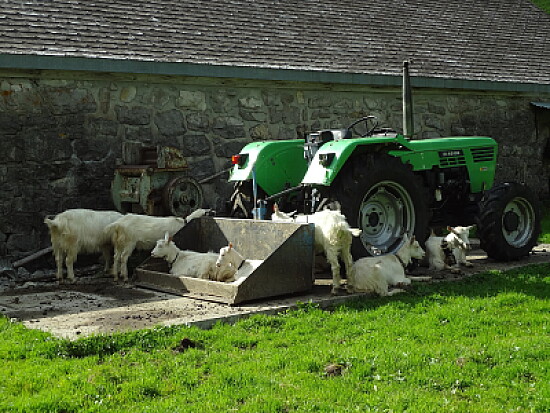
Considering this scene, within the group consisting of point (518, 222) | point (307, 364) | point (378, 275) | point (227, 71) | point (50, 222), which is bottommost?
point (307, 364)

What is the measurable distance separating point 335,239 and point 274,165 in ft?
6.77

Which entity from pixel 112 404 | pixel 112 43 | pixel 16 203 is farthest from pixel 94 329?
pixel 112 43

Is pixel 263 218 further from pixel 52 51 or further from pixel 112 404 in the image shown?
pixel 112 404

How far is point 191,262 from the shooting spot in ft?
25.4

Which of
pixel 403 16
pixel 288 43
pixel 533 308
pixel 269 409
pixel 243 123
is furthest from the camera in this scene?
pixel 403 16

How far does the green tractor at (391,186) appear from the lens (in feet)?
25.8

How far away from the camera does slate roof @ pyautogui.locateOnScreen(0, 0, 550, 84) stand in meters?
9.81

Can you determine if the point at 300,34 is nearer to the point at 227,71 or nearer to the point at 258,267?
the point at 227,71

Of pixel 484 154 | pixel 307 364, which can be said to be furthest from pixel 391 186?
pixel 307 364

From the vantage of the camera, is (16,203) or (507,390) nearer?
(507,390)

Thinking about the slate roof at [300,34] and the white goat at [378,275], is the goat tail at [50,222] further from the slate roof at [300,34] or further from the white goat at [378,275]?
the white goat at [378,275]

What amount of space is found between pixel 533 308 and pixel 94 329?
383 cm

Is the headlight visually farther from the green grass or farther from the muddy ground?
the green grass

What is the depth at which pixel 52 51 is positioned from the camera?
9.12m
